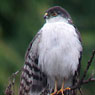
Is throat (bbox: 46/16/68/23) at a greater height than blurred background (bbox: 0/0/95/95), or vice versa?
throat (bbox: 46/16/68/23)

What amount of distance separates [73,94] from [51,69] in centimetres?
70

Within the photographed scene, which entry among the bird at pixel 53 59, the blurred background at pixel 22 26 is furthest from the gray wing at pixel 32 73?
the blurred background at pixel 22 26

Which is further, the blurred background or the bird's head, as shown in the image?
the blurred background

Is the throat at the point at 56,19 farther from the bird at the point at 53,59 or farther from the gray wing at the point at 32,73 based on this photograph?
the gray wing at the point at 32,73

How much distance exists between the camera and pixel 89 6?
1731 cm

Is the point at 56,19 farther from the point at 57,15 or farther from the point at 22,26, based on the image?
the point at 22,26

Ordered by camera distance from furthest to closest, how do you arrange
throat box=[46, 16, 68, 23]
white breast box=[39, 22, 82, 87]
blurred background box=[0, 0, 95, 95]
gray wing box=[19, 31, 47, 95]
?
blurred background box=[0, 0, 95, 95] → throat box=[46, 16, 68, 23] → gray wing box=[19, 31, 47, 95] → white breast box=[39, 22, 82, 87]

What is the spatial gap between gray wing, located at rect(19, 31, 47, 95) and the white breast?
5.3 inches

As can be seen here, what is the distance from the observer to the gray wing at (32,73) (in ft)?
27.3

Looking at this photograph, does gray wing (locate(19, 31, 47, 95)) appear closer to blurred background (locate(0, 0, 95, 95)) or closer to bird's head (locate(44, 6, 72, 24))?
bird's head (locate(44, 6, 72, 24))

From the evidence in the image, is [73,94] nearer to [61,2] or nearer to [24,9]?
[24,9]

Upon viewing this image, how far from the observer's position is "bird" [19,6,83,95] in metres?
8.12

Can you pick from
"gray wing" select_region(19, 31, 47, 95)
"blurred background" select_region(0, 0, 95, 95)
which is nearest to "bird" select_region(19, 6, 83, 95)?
"gray wing" select_region(19, 31, 47, 95)

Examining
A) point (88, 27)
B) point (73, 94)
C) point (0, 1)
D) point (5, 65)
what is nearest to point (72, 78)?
point (73, 94)
